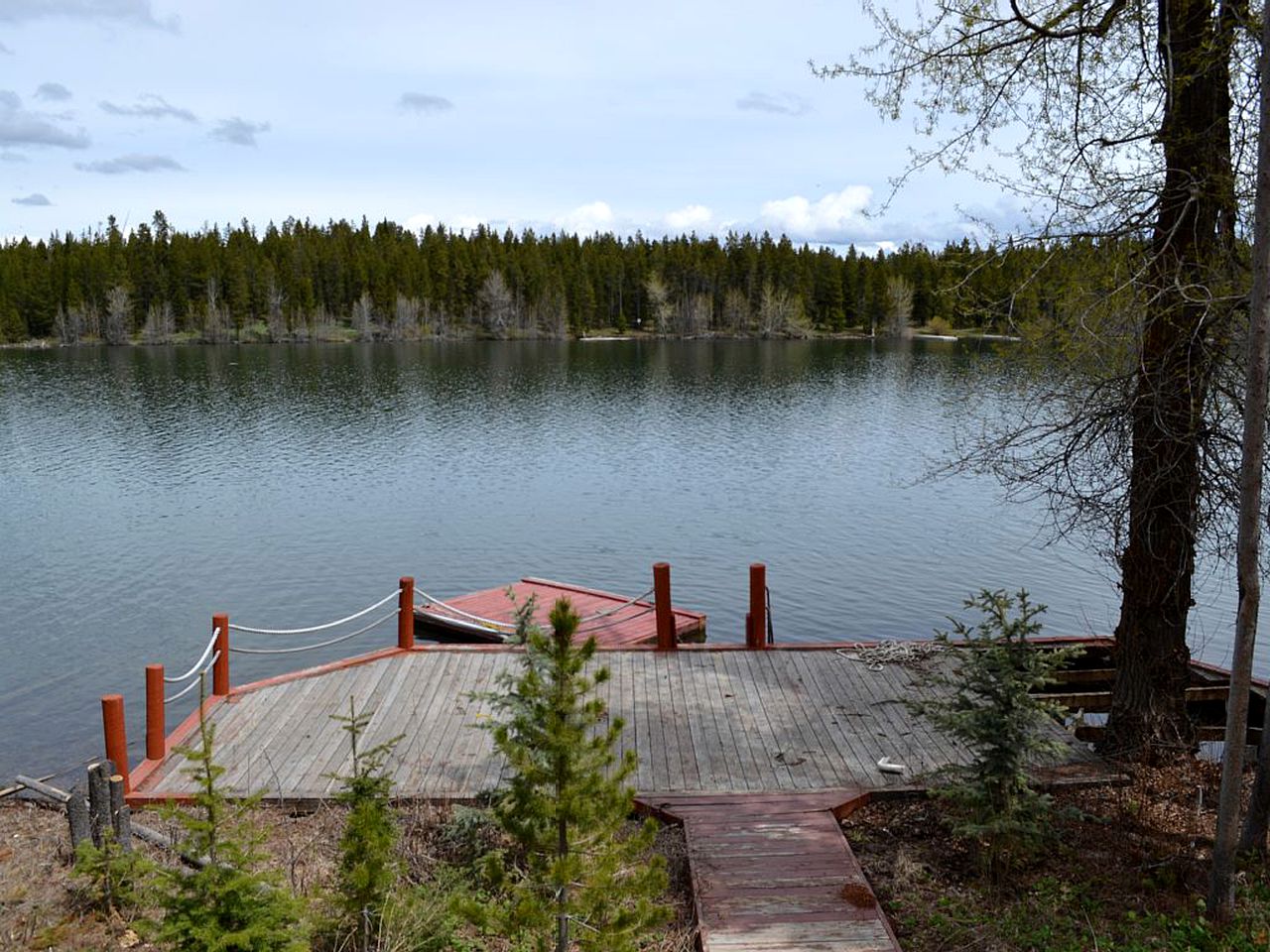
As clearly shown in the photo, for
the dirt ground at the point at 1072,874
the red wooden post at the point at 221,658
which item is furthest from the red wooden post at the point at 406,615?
the dirt ground at the point at 1072,874

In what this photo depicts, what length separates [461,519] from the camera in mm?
27422

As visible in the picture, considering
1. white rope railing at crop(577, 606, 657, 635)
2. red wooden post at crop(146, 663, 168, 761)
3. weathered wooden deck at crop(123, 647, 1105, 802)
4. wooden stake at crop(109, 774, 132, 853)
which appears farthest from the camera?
white rope railing at crop(577, 606, 657, 635)

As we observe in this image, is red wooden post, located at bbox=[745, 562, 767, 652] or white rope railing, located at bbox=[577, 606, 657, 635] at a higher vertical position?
red wooden post, located at bbox=[745, 562, 767, 652]

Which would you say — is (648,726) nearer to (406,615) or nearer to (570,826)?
(406,615)

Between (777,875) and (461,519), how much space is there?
69.5 ft

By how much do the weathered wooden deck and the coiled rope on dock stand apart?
0.41 ft

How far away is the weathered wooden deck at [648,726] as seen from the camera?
348 inches

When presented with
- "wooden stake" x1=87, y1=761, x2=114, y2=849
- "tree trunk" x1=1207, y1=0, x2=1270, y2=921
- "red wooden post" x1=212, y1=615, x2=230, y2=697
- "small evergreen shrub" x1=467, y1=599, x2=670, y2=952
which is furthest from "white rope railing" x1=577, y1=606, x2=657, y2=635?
"small evergreen shrub" x1=467, y1=599, x2=670, y2=952

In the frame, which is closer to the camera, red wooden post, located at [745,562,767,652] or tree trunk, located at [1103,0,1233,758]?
tree trunk, located at [1103,0,1233,758]

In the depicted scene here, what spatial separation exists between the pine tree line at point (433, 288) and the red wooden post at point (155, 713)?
10199cm

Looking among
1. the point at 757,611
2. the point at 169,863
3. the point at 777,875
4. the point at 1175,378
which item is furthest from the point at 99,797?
the point at 1175,378

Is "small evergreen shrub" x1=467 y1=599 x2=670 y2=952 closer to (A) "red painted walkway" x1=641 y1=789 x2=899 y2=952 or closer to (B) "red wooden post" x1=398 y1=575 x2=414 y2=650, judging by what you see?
(A) "red painted walkway" x1=641 y1=789 x2=899 y2=952

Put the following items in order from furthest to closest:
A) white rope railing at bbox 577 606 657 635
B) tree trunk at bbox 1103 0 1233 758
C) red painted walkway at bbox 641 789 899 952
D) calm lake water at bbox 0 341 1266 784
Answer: calm lake water at bbox 0 341 1266 784
white rope railing at bbox 577 606 657 635
tree trunk at bbox 1103 0 1233 758
red painted walkway at bbox 641 789 899 952

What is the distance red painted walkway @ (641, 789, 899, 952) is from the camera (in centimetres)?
624
